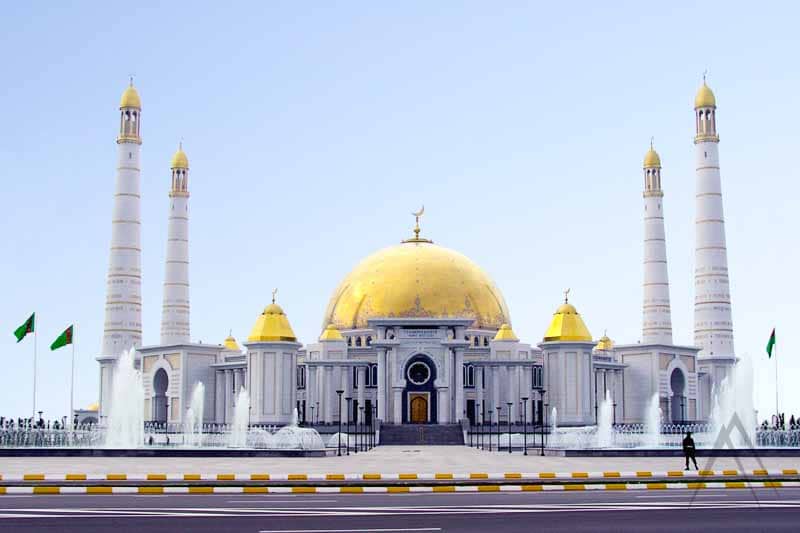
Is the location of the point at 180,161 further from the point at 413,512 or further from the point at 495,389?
the point at 413,512

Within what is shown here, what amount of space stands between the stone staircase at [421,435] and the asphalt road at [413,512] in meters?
43.2

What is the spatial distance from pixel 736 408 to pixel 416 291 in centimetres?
2346

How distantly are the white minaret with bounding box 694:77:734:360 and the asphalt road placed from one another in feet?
192

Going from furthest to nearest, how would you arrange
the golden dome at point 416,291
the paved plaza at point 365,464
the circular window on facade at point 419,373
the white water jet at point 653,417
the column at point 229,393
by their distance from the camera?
the golden dome at point 416,291, the column at point 229,393, the white water jet at point 653,417, the circular window on facade at point 419,373, the paved plaza at point 365,464

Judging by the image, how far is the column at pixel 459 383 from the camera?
78.5 metres

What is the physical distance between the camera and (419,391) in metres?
79.5

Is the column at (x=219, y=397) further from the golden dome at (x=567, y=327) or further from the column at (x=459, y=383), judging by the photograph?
the golden dome at (x=567, y=327)

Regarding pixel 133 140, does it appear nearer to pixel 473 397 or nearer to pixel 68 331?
pixel 68 331

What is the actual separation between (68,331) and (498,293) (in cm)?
3737

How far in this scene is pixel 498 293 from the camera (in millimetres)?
93875

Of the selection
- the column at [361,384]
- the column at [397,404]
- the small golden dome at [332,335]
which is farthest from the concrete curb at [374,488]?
the small golden dome at [332,335]

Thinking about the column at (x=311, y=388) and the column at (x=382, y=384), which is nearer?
the column at (x=382, y=384)

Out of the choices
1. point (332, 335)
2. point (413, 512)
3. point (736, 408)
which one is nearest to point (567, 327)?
point (736, 408)

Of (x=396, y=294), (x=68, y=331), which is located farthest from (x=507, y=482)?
(x=396, y=294)
